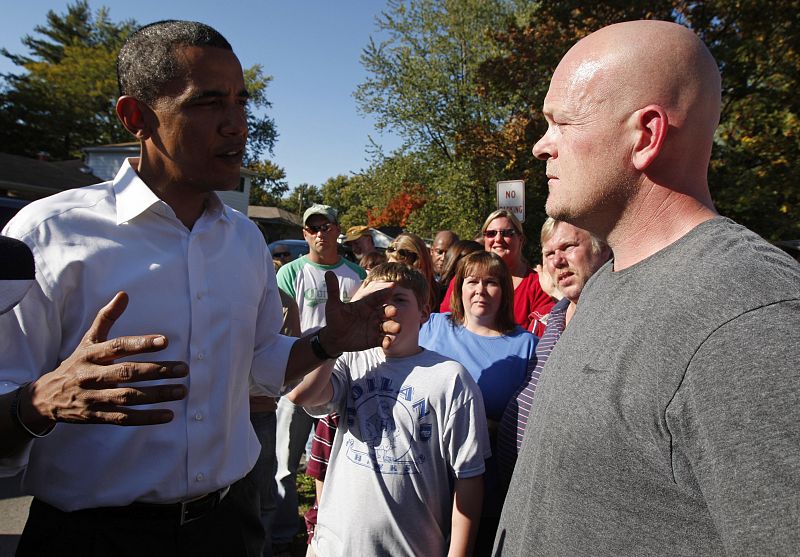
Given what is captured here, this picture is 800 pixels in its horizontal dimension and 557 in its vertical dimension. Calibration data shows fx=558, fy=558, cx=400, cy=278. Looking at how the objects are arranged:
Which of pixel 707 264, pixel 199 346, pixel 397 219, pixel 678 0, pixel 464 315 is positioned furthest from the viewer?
pixel 397 219

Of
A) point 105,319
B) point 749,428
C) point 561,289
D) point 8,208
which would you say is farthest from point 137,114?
point 8,208

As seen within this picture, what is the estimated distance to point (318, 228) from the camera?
544 cm

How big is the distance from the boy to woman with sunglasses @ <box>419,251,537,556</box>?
0.28 metres

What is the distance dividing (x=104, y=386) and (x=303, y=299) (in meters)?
3.78

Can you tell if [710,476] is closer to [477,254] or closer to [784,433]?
[784,433]

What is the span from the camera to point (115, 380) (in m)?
1.31

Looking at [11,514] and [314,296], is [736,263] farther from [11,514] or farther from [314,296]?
[11,514]

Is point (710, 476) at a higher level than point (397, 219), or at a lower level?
higher

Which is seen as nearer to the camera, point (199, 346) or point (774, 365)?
point (774, 365)

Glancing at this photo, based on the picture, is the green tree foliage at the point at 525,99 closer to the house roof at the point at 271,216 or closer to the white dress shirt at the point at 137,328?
the white dress shirt at the point at 137,328

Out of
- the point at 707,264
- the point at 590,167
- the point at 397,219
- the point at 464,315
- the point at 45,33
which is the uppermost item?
the point at 45,33

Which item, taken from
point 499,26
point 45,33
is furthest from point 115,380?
point 45,33

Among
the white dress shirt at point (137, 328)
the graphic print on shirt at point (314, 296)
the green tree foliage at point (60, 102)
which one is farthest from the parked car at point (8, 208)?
the green tree foliage at point (60, 102)

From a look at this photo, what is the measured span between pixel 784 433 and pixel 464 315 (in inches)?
94.8
